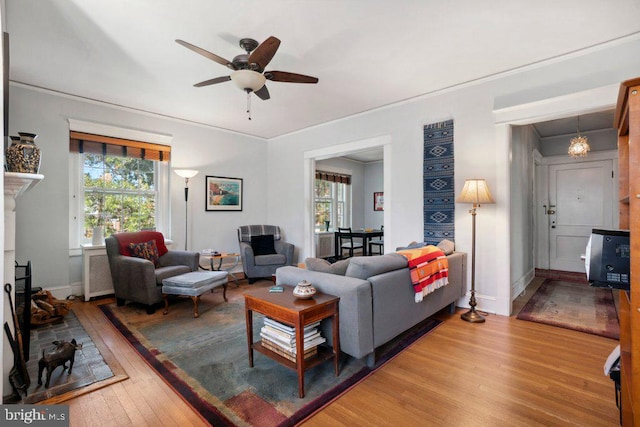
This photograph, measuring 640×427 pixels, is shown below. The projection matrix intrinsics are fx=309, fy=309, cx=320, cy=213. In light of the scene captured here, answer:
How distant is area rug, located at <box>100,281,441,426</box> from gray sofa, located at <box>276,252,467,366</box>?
0.23m

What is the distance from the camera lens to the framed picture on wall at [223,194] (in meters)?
5.25

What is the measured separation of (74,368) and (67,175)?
8.84ft

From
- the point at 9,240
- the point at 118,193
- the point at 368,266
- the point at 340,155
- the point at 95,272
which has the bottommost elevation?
the point at 95,272

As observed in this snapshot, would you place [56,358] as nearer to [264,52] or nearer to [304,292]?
[304,292]

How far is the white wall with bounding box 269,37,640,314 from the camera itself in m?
2.87

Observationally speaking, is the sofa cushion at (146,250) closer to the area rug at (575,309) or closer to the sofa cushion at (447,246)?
the sofa cushion at (447,246)

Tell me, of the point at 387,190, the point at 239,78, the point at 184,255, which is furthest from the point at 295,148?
the point at 239,78

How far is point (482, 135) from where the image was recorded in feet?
11.3

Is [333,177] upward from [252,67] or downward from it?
downward

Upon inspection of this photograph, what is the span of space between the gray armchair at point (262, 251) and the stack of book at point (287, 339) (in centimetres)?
269

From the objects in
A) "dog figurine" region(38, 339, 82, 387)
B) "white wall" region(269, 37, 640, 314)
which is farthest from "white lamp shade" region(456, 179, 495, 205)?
"dog figurine" region(38, 339, 82, 387)

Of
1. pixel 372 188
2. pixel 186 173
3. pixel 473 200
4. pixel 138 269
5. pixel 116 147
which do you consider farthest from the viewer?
pixel 372 188

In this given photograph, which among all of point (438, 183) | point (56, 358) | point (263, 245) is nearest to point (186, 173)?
point (263, 245)

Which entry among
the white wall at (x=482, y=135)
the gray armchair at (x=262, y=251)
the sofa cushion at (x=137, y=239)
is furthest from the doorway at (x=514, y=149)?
the sofa cushion at (x=137, y=239)
